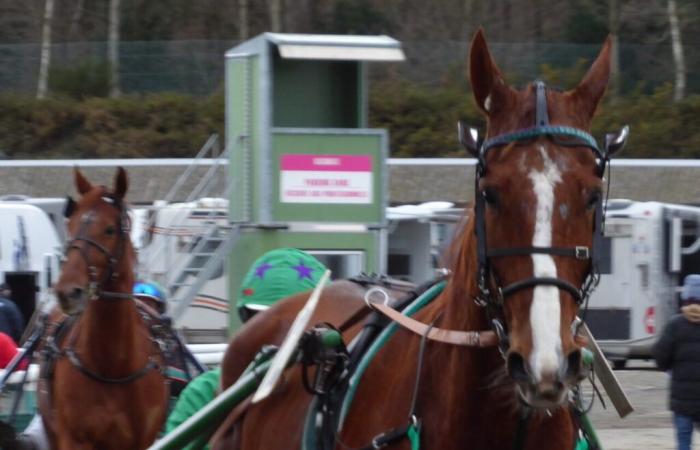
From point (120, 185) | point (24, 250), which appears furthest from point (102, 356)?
point (24, 250)

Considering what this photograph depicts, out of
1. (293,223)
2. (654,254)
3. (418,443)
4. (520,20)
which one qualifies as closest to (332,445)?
(418,443)

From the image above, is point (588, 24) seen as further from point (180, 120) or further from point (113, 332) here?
point (113, 332)

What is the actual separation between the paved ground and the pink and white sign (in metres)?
3.43

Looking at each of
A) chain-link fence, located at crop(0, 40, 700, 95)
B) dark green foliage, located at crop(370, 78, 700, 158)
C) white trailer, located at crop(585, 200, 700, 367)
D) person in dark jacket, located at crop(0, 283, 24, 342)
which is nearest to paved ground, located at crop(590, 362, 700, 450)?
white trailer, located at crop(585, 200, 700, 367)

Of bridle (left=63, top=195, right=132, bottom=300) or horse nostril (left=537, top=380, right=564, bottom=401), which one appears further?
bridle (left=63, top=195, right=132, bottom=300)

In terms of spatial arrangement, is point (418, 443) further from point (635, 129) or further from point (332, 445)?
point (635, 129)

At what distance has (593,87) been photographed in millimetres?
3432

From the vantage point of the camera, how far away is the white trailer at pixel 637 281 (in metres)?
20.3

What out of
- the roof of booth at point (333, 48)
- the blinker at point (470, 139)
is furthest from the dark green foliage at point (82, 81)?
the blinker at point (470, 139)

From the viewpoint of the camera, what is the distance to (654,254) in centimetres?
2041

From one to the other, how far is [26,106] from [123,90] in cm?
338

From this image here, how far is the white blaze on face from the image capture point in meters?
3.01

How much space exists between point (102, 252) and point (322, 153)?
713 cm

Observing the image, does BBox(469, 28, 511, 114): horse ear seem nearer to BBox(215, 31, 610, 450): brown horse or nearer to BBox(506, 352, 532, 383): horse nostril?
BBox(215, 31, 610, 450): brown horse
